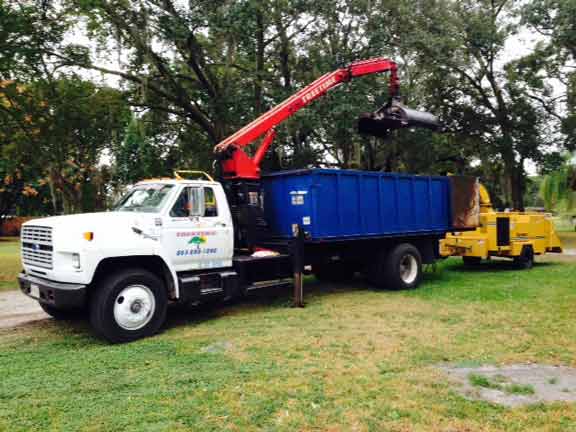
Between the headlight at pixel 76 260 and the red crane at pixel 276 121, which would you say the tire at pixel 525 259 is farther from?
the headlight at pixel 76 260

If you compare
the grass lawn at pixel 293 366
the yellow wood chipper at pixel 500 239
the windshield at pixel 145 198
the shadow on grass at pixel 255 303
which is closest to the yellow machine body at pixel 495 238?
the yellow wood chipper at pixel 500 239

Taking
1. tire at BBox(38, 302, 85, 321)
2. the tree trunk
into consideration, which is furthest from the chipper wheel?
tire at BBox(38, 302, 85, 321)

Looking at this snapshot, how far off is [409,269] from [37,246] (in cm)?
760

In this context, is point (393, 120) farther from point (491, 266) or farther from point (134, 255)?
point (491, 266)

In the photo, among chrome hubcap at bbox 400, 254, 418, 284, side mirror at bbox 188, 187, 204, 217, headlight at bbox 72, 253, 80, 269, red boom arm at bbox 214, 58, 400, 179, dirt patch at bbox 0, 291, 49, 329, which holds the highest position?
red boom arm at bbox 214, 58, 400, 179

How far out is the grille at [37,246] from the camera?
6.88 metres

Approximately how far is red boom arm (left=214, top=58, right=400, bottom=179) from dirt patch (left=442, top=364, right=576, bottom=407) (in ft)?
17.4

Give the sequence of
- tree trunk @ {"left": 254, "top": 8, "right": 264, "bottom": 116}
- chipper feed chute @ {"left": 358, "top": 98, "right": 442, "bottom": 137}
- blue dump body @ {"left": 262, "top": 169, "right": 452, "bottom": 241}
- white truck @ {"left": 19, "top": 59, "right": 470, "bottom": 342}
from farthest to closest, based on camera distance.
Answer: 1. tree trunk @ {"left": 254, "top": 8, "right": 264, "bottom": 116}
2. chipper feed chute @ {"left": 358, "top": 98, "right": 442, "bottom": 137}
3. blue dump body @ {"left": 262, "top": 169, "right": 452, "bottom": 241}
4. white truck @ {"left": 19, "top": 59, "right": 470, "bottom": 342}

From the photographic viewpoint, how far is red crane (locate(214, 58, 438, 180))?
9.20m

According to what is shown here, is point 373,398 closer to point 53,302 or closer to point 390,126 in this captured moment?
point 53,302

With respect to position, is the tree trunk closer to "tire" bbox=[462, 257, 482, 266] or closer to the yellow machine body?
the yellow machine body

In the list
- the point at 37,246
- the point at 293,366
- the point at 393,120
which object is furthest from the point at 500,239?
the point at 37,246

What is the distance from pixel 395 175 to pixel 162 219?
537cm

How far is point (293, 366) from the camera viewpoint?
18.2ft
